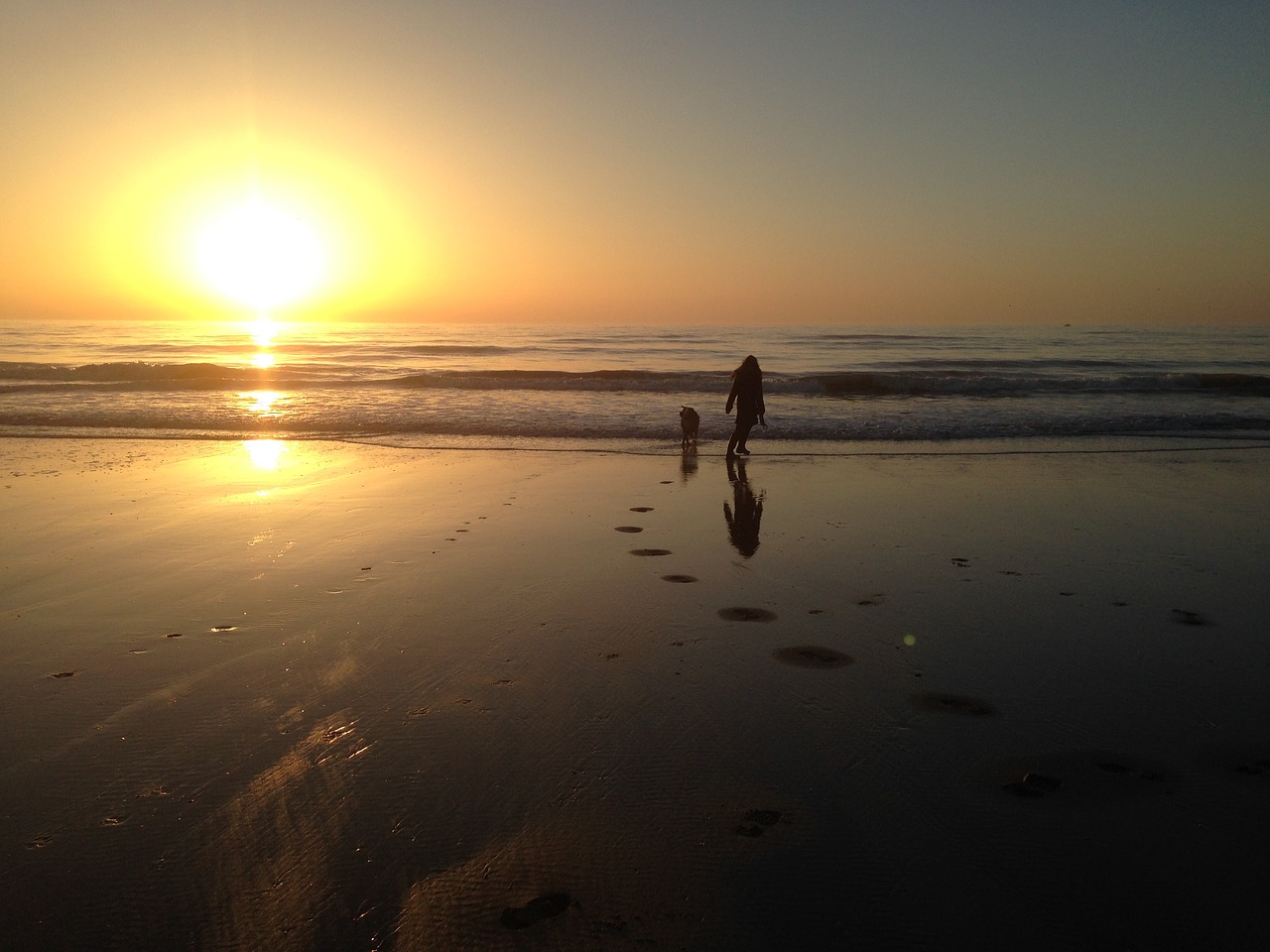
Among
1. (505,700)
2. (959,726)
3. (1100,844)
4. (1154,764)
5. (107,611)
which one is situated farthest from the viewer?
(107,611)

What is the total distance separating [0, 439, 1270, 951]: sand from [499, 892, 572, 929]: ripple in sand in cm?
2

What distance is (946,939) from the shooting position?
2.67m

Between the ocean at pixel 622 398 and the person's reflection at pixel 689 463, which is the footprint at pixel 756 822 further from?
the ocean at pixel 622 398

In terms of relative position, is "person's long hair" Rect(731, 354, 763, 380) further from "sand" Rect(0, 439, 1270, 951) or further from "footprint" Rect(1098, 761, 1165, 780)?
"footprint" Rect(1098, 761, 1165, 780)

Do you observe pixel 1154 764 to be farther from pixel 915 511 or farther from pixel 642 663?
pixel 915 511

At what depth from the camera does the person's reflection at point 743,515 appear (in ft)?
25.7

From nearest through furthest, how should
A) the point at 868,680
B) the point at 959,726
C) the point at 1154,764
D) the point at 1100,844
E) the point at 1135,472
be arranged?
the point at 1100,844
the point at 1154,764
the point at 959,726
the point at 868,680
the point at 1135,472

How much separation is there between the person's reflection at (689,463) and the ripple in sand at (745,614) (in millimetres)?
5286

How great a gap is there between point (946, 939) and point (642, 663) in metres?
2.48

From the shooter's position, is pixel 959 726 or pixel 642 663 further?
pixel 642 663

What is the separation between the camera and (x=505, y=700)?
4371 millimetres

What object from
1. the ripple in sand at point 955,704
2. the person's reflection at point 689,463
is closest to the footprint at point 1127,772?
the ripple in sand at point 955,704

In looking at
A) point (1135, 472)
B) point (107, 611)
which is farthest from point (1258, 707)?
point (1135, 472)

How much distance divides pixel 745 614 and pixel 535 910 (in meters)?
3.30
